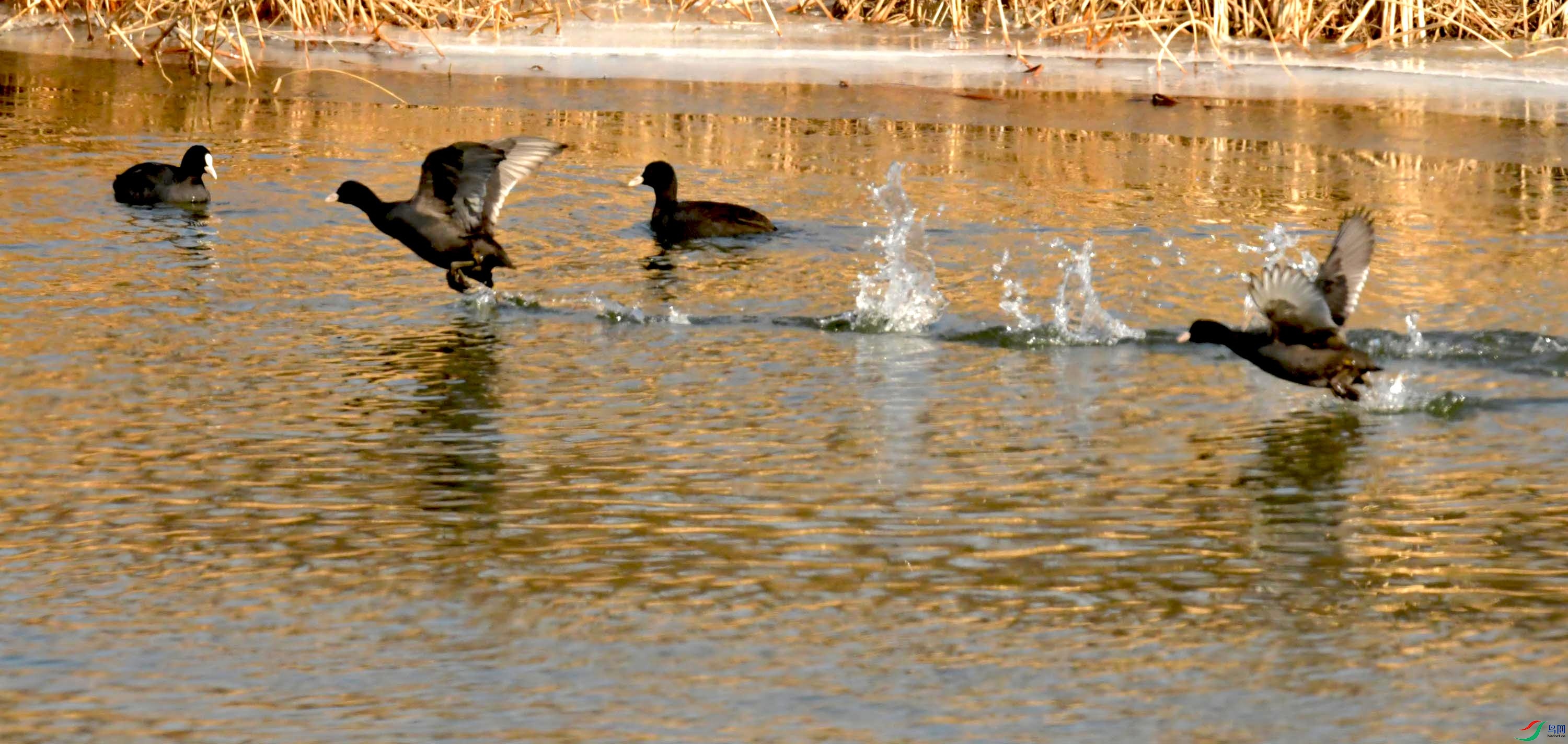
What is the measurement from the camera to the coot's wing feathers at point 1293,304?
6855 millimetres

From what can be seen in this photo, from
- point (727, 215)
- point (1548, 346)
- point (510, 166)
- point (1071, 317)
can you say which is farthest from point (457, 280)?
point (1548, 346)

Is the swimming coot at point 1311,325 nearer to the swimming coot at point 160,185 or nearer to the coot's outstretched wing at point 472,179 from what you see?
the coot's outstretched wing at point 472,179

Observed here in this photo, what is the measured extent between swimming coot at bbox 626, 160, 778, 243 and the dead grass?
5.63m

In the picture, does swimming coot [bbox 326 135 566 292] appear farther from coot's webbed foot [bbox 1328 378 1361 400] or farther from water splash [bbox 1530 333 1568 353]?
water splash [bbox 1530 333 1568 353]

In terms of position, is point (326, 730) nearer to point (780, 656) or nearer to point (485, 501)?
point (780, 656)

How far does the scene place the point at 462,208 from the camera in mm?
8500

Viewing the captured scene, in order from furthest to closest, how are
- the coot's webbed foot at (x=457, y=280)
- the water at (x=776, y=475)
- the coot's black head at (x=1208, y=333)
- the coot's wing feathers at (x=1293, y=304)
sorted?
the coot's webbed foot at (x=457, y=280)
the coot's black head at (x=1208, y=333)
the coot's wing feathers at (x=1293, y=304)
the water at (x=776, y=475)

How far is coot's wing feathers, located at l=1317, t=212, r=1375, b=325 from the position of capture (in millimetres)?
7031

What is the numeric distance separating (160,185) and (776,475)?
5504 millimetres

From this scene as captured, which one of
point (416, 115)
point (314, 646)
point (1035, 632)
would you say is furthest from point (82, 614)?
point (416, 115)

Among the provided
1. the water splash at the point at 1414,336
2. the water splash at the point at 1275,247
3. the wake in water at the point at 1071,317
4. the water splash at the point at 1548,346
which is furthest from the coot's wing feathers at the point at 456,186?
the water splash at the point at 1548,346

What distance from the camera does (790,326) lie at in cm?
782

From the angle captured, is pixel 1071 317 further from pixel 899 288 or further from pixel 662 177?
pixel 662 177

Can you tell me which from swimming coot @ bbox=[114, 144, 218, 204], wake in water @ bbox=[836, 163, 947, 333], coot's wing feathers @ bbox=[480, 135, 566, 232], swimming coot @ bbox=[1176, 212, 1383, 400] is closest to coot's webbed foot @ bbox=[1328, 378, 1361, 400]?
swimming coot @ bbox=[1176, 212, 1383, 400]
